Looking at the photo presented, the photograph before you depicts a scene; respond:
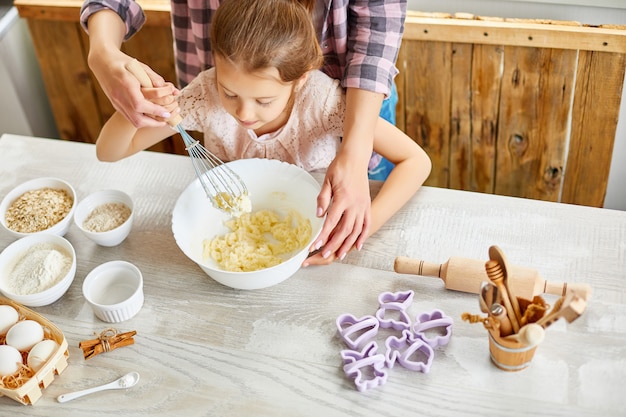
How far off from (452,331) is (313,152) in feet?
1.83

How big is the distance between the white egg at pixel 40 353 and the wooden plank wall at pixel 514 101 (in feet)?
4.39

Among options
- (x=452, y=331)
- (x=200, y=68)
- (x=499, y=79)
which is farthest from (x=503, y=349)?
(x=499, y=79)

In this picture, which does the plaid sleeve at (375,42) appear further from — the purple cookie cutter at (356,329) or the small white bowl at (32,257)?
the small white bowl at (32,257)

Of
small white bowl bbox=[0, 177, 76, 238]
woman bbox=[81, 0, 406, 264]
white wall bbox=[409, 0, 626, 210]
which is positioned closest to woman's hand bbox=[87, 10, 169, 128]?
woman bbox=[81, 0, 406, 264]

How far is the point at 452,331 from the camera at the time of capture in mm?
1236

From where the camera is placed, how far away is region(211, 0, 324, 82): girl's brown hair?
1307mm

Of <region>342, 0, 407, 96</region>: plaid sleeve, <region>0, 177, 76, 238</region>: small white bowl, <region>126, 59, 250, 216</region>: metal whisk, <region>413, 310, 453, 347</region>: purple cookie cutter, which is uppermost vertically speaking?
<region>342, 0, 407, 96</region>: plaid sleeve

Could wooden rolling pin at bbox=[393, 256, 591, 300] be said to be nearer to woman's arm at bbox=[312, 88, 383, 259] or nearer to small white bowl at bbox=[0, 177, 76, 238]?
woman's arm at bbox=[312, 88, 383, 259]

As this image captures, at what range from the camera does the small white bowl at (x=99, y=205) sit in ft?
4.68

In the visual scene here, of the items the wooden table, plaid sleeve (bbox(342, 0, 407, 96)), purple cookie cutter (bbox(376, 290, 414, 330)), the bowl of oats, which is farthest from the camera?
plaid sleeve (bbox(342, 0, 407, 96))

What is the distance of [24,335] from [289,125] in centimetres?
70

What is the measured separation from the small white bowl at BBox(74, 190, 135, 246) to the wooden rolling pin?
57cm

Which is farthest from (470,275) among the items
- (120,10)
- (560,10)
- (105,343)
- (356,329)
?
(560,10)

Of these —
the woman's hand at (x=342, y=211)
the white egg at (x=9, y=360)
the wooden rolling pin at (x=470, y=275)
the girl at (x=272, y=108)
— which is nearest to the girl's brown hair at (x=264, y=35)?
the girl at (x=272, y=108)
